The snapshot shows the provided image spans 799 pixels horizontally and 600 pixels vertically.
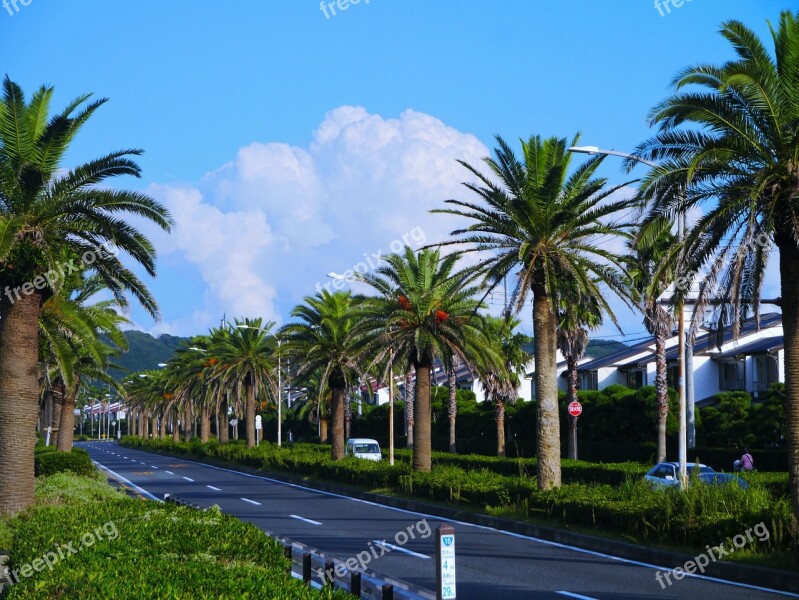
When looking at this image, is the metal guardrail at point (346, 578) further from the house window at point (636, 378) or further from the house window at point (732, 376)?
the house window at point (636, 378)

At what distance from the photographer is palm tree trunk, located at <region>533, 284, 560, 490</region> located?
22250mm

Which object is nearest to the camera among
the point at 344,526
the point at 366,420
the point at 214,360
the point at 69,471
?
the point at 344,526

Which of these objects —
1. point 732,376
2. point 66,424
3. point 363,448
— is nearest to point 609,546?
point 66,424

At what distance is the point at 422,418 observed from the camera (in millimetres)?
30594

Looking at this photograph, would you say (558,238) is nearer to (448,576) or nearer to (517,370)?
(448,576)

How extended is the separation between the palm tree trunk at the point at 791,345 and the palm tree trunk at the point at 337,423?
88.6 ft

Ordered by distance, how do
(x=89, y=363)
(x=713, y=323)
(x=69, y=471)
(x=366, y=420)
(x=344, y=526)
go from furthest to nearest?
(x=366, y=420)
(x=89, y=363)
(x=69, y=471)
(x=344, y=526)
(x=713, y=323)

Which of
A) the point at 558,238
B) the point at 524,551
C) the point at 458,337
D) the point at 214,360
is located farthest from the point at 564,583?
the point at 214,360

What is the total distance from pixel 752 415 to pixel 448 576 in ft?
116

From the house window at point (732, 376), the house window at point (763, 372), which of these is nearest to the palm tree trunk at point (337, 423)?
the house window at point (763, 372)

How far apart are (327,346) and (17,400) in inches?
845

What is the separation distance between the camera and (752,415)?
4028cm

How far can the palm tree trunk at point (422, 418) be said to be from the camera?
30531mm

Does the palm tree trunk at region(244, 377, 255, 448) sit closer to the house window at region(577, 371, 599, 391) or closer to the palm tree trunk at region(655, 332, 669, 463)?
the house window at region(577, 371, 599, 391)
